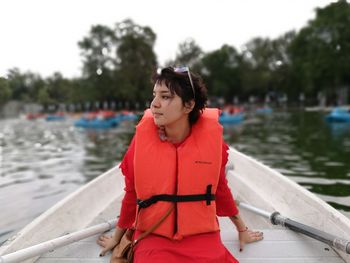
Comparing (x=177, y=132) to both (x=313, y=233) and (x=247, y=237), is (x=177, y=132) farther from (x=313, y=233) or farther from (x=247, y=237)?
(x=313, y=233)

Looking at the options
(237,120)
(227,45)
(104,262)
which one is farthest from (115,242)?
(227,45)

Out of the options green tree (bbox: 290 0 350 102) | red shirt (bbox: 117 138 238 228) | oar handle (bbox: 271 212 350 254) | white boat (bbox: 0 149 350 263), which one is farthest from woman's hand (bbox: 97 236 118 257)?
green tree (bbox: 290 0 350 102)

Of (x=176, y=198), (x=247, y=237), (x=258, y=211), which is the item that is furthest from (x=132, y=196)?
(x=258, y=211)

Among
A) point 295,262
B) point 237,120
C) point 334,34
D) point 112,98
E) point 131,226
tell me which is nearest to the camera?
point 131,226

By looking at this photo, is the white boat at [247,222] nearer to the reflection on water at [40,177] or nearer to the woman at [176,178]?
the woman at [176,178]

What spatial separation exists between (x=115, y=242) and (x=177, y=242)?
2.02 feet

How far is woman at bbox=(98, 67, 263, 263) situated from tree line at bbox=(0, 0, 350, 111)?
37.4m

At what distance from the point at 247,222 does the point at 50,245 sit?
174cm

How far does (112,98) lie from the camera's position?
5181 cm

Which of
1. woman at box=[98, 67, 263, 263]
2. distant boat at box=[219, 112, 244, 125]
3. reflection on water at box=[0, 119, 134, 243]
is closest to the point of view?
woman at box=[98, 67, 263, 263]

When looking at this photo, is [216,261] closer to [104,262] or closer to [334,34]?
[104,262]

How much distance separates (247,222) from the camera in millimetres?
3277

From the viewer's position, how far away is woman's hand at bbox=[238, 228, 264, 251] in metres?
2.39

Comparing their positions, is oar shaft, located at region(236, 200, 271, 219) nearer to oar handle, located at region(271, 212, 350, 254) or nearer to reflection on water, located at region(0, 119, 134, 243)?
oar handle, located at region(271, 212, 350, 254)
